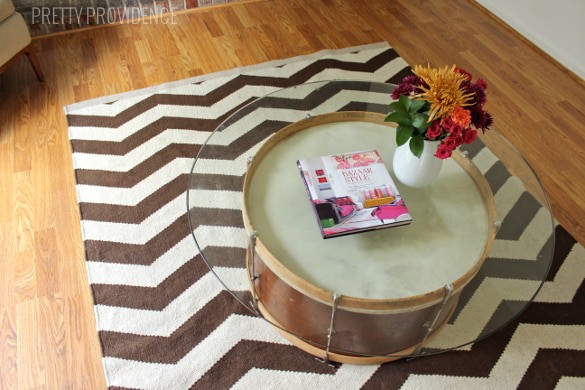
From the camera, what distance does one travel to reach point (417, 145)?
132 centimetres

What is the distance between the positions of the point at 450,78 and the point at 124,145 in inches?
56.2

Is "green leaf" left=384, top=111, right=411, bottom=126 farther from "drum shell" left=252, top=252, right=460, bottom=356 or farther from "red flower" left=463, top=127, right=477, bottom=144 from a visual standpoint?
"drum shell" left=252, top=252, right=460, bottom=356

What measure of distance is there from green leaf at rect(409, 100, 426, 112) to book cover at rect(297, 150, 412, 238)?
0.23m

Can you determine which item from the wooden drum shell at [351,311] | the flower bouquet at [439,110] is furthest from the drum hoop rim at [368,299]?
the flower bouquet at [439,110]

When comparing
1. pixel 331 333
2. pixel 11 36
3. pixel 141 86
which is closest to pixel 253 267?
pixel 331 333

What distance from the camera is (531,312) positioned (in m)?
1.68

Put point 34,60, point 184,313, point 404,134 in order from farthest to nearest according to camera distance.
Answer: point 34,60, point 184,313, point 404,134

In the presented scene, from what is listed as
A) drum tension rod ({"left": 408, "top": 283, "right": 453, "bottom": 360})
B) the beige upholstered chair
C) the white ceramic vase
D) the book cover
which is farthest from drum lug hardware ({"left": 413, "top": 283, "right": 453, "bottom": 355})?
the beige upholstered chair

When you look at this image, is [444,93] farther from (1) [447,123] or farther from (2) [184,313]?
(2) [184,313]

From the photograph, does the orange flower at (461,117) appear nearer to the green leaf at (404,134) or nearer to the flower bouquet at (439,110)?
the flower bouquet at (439,110)

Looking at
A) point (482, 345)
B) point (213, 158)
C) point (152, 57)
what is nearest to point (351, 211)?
point (213, 158)

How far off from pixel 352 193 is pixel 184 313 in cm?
68

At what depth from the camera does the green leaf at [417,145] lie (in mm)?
1316

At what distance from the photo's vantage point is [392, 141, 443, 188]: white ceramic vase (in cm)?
138
